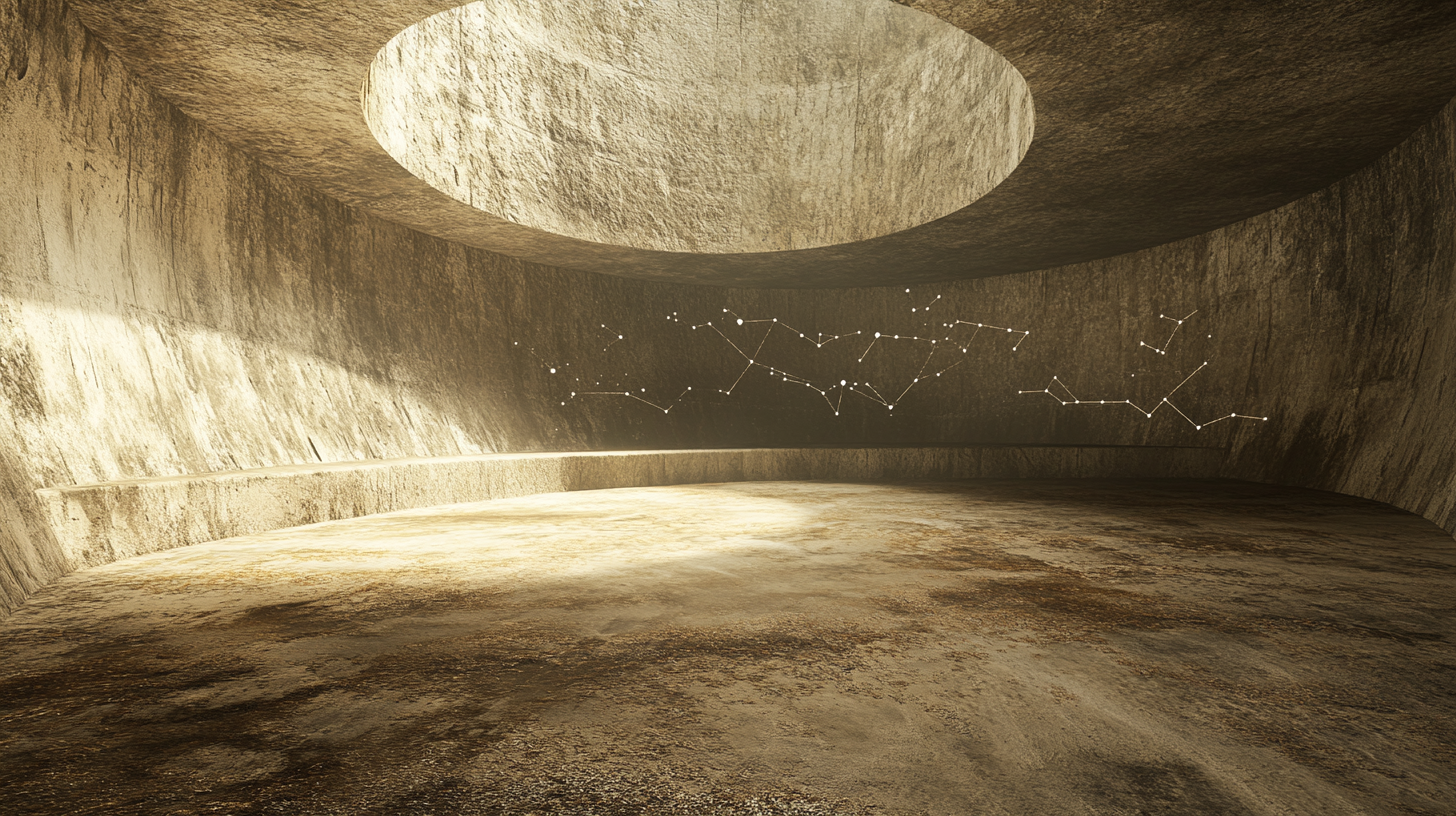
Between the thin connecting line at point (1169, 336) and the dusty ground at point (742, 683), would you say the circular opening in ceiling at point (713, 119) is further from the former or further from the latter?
the dusty ground at point (742, 683)

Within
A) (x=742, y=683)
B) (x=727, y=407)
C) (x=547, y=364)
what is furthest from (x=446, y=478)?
(x=727, y=407)

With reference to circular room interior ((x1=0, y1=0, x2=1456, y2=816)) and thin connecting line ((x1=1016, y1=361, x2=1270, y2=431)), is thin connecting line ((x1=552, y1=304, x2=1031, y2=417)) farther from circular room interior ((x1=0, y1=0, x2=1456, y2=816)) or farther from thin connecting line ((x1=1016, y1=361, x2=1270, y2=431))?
thin connecting line ((x1=1016, y1=361, x2=1270, y2=431))

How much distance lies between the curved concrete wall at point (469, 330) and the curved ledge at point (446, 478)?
15.2 inches

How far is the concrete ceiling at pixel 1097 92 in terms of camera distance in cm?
453

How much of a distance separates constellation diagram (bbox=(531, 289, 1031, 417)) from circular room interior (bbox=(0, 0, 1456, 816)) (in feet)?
0.28

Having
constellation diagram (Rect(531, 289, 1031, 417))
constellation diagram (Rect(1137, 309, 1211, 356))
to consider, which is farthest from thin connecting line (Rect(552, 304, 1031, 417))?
constellation diagram (Rect(1137, 309, 1211, 356))

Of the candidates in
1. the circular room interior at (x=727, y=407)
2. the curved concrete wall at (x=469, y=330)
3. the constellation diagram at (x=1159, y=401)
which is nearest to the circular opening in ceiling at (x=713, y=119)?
the circular room interior at (x=727, y=407)

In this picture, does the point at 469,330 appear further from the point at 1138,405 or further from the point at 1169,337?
the point at 1169,337

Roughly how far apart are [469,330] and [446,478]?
126 inches

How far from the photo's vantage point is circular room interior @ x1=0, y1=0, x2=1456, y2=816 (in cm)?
178

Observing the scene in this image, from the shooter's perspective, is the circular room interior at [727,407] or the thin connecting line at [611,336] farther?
the thin connecting line at [611,336]

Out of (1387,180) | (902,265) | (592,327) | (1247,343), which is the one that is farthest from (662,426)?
(1387,180)

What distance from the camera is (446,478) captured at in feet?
22.8

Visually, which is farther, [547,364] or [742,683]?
[547,364]
